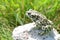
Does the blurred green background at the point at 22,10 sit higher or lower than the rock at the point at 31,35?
higher

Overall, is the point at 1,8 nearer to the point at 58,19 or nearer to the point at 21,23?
the point at 21,23

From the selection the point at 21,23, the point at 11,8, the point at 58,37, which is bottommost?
the point at 58,37

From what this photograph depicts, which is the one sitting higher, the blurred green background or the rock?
the blurred green background

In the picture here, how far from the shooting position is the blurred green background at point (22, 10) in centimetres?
243

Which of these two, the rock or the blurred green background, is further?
the blurred green background

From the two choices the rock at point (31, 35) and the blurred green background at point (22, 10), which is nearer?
the rock at point (31, 35)

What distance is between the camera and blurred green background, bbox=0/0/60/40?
243 centimetres

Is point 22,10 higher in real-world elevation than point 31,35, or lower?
higher

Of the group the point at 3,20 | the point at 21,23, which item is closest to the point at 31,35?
the point at 21,23

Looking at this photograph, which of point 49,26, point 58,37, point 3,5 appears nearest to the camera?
point 49,26

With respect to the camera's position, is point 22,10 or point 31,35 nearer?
point 31,35

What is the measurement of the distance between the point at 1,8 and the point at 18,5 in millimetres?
220

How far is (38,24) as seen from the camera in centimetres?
193

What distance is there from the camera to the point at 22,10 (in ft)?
8.21
